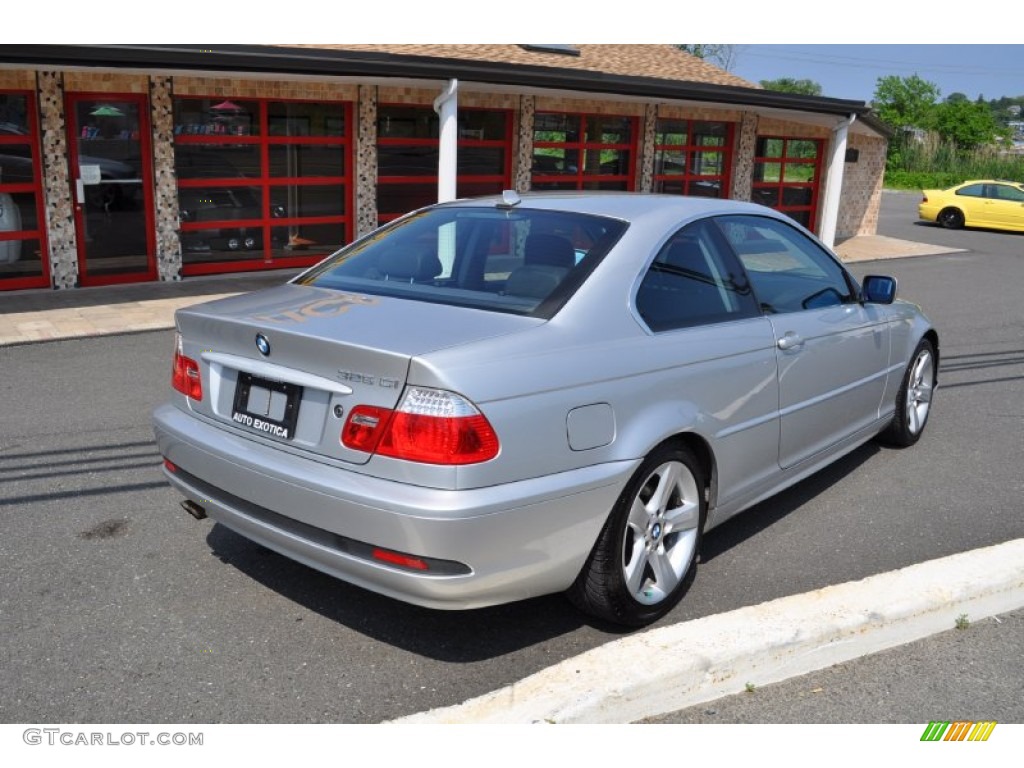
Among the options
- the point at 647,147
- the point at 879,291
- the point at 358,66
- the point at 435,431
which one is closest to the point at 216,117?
the point at 358,66

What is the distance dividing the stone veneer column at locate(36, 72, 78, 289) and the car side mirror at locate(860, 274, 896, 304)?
9713mm

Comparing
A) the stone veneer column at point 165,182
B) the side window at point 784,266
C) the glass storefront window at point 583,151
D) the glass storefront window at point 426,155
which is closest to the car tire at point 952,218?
the glass storefront window at point 583,151

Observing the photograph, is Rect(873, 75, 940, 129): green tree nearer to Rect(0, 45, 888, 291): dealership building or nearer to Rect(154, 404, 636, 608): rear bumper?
Rect(0, 45, 888, 291): dealership building

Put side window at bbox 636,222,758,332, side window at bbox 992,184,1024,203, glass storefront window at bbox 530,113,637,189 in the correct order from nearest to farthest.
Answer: side window at bbox 636,222,758,332 < glass storefront window at bbox 530,113,637,189 < side window at bbox 992,184,1024,203

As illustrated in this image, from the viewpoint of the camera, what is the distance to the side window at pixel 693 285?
3.89 meters

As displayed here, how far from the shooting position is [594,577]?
3545 mm

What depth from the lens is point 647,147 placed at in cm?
1742

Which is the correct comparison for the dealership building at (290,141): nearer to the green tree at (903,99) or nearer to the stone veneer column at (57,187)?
the stone veneer column at (57,187)

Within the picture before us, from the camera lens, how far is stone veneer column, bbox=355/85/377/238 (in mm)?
13820

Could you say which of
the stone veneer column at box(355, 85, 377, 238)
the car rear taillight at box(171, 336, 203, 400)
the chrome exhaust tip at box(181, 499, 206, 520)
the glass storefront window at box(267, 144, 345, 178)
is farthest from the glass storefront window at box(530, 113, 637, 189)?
the chrome exhaust tip at box(181, 499, 206, 520)

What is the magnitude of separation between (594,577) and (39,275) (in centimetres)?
1026
